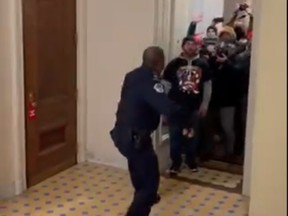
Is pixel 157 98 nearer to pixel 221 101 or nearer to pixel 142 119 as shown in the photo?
pixel 142 119

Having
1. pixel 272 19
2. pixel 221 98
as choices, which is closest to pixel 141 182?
pixel 221 98

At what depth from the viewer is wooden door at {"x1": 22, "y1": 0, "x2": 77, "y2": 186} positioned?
3.73 metres

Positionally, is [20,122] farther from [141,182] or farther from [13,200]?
[141,182]

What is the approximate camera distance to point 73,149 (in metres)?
4.39

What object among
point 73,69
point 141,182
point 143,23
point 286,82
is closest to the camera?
point 286,82

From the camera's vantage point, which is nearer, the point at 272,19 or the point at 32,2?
the point at 272,19

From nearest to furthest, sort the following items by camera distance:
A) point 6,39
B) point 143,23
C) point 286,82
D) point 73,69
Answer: point 286,82 → point 6,39 → point 143,23 → point 73,69

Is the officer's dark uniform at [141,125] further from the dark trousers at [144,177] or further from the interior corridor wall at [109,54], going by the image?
the interior corridor wall at [109,54]

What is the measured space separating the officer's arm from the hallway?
3.45 feet

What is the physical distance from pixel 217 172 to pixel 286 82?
12.0 ft

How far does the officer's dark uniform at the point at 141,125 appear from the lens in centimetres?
273

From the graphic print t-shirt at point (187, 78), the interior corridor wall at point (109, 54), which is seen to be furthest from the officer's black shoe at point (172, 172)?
the graphic print t-shirt at point (187, 78)

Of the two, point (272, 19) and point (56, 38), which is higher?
point (272, 19)

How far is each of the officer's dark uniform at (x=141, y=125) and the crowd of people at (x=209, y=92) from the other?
1154 millimetres
